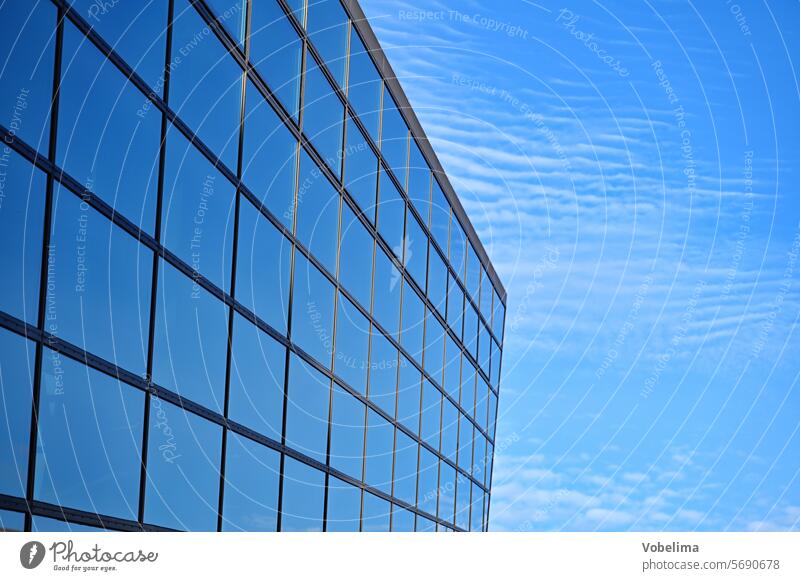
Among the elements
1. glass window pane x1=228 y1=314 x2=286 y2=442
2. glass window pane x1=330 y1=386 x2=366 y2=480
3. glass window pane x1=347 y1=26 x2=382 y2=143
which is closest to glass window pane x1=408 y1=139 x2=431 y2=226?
glass window pane x1=347 y1=26 x2=382 y2=143

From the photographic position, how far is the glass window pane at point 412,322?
75.8ft

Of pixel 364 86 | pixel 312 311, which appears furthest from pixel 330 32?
pixel 312 311

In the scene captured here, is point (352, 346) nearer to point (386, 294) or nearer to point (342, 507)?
point (386, 294)

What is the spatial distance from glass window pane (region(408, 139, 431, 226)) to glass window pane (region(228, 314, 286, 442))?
835 cm

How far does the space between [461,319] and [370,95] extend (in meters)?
9.20

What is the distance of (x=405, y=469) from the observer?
2300 centimetres

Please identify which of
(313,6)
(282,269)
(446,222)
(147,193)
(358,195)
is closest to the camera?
(147,193)

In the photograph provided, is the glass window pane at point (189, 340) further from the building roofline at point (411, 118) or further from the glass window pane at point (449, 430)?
the glass window pane at point (449, 430)

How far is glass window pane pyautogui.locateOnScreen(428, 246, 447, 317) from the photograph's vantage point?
2544 centimetres

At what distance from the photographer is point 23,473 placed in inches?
390

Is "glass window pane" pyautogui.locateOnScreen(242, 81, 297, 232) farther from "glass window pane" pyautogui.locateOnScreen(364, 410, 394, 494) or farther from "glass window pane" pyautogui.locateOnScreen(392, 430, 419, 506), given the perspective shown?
"glass window pane" pyautogui.locateOnScreen(392, 430, 419, 506)
